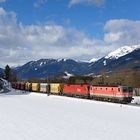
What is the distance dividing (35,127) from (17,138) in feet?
17.9

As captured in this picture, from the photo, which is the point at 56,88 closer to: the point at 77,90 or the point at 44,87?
the point at 44,87

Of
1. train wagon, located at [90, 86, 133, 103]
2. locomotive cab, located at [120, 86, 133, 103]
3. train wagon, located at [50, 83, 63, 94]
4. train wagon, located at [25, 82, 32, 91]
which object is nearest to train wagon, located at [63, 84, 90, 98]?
train wagon, located at [50, 83, 63, 94]

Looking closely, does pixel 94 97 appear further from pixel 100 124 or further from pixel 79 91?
pixel 100 124

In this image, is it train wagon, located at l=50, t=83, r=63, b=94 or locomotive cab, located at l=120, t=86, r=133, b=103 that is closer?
locomotive cab, located at l=120, t=86, r=133, b=103

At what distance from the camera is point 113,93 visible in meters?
62.9

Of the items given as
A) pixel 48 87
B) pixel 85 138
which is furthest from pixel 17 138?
pixel 48 87

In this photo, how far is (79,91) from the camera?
8119cm

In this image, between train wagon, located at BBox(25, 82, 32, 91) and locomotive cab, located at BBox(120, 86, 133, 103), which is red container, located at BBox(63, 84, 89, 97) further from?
train wagon, located at BBox(25, 82, 32, 91)

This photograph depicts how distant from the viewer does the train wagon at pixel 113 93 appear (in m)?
59.7

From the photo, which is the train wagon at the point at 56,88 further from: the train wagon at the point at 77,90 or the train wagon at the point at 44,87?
the train wagon at the point at 77,90

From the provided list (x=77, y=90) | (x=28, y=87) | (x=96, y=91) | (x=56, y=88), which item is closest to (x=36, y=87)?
(x=28, y=87)

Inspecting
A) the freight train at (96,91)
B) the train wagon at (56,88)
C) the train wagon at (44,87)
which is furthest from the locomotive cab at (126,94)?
the train wagon at (44,87)

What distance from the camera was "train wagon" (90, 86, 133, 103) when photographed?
59709 millimetres

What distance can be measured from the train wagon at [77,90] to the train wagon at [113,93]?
10.9 ft
